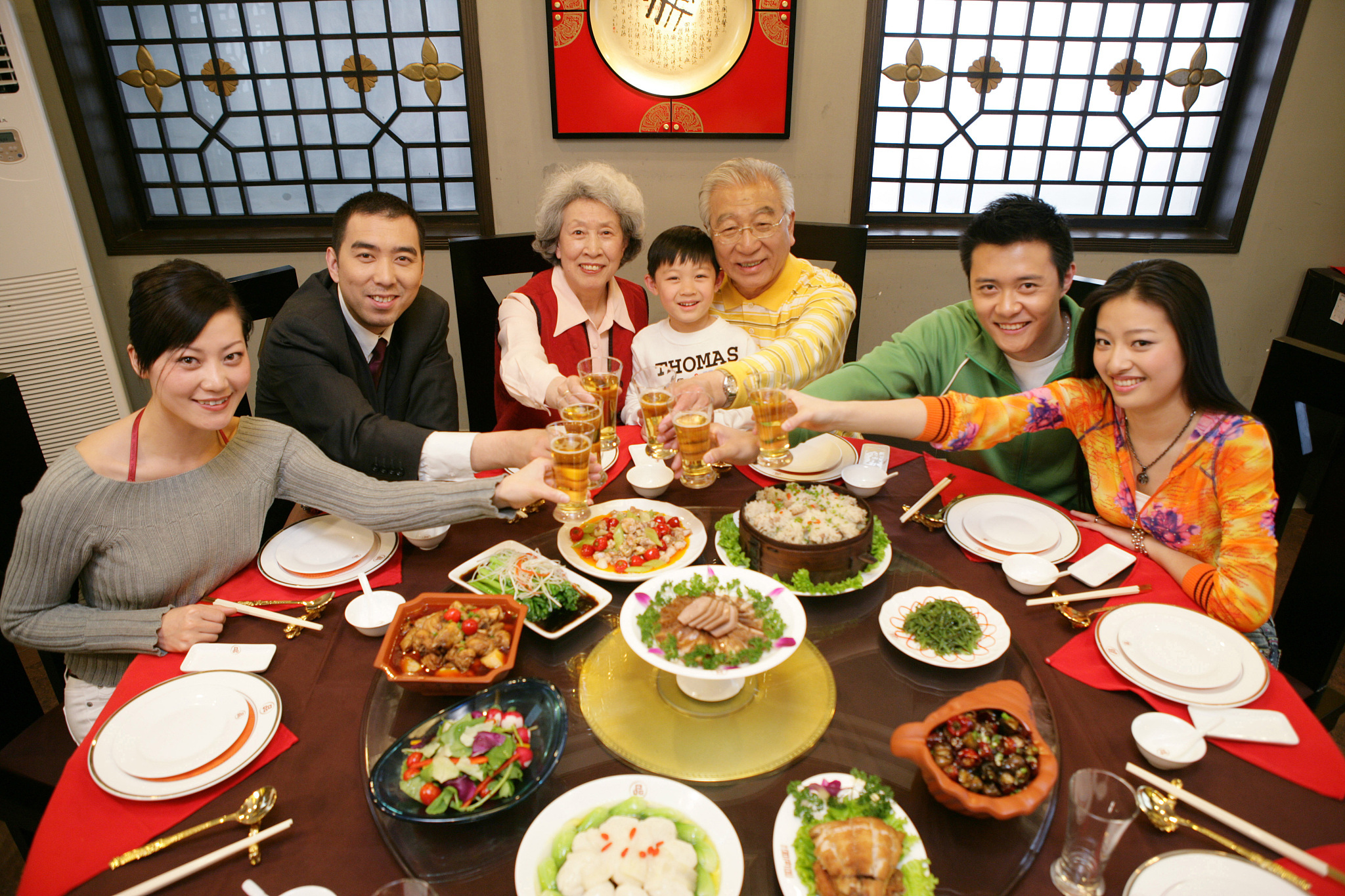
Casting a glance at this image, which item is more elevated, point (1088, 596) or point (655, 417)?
point (655, 417)

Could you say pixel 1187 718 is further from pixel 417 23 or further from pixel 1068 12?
pixel 417 23

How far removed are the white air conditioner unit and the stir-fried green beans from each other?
440cm

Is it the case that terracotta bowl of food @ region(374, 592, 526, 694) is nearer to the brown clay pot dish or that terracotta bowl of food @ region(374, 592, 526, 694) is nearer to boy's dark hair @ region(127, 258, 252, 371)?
the brown clay pot dish

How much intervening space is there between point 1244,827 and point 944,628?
524mm

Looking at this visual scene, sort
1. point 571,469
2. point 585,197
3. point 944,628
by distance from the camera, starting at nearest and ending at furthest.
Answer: point 944,628 → point 571,469 → point 585,197

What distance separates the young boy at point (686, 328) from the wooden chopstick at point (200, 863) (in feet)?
6.24

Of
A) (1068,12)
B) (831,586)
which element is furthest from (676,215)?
(831,586)

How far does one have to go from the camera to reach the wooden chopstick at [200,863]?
0.99 meters

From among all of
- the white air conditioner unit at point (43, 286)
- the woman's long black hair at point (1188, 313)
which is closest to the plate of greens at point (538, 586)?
the woman's long black hair at point (1188, 313)

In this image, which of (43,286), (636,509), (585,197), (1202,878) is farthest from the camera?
(43,286)

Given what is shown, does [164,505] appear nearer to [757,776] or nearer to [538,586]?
[538,586]

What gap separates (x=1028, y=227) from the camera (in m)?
2.04

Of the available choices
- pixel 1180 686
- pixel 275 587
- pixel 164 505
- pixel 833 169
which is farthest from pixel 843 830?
pixel 833 169

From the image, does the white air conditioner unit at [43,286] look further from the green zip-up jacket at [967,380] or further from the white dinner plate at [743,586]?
the green zip-up jacket at [967,380]
